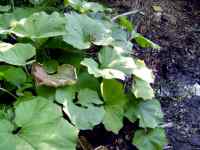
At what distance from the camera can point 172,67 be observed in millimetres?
2768

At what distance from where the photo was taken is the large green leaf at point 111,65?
1.98m

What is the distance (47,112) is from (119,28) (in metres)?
0.96

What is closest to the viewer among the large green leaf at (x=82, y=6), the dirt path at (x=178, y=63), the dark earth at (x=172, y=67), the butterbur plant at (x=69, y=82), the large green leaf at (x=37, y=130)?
the large green leaf at (x=37, y=130)

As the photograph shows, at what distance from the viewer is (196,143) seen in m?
2.24

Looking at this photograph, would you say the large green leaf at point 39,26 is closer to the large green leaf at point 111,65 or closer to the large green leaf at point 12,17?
the large green leaf at point 12,17

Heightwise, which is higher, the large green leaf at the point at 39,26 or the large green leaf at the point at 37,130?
the large green leaf at the point at 39,26

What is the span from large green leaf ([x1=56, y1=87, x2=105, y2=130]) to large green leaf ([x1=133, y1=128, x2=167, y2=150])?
0.95 feet

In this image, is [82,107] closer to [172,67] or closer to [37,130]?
[37,130]

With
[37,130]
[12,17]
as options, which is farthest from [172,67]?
[37,130]

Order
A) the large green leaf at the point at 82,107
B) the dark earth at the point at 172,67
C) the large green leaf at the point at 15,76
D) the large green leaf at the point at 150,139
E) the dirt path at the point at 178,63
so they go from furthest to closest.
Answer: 1. the dirt path at the point at 178,63
2. the dark earth at the point at 172,67
3. the large green leaf at the point at 150,139
4. the large green leaf at the point at 15,76
5. the large green leaf at the point at 82,107

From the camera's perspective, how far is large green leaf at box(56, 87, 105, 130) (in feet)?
6.04

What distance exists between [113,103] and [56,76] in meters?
0.33

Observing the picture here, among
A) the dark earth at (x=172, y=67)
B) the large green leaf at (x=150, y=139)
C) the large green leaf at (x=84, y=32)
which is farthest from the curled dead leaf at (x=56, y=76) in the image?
the large green leaf at (x=150, y=139)

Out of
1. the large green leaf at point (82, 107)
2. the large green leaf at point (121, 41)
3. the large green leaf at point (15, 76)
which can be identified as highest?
the large green leaf at point (121, 41)
